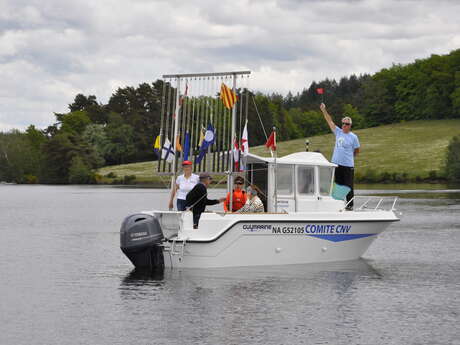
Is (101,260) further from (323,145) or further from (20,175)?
(20,175)

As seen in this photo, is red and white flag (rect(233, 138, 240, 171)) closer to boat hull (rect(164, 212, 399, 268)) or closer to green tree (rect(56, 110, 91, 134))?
boat hull (rect(164, 212, 399, 268))

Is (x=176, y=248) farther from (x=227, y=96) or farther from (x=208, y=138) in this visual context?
(x=227, y=96)

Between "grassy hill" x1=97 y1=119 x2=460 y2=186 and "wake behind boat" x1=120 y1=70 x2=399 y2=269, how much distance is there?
70705 millimetres

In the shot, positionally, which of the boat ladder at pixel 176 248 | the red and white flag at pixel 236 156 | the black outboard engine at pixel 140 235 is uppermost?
the red and white flag at pixel 236 156

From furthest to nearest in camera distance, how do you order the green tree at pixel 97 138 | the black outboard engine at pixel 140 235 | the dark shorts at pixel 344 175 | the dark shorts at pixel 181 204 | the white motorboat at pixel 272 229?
the green tree at pixel 97 138 → the dark shorts at pixel 344 175 → the dark shorts at pixel 181 204 → the white motorboat at pixel 272 229 → the black outboard engine at pixel 140 235

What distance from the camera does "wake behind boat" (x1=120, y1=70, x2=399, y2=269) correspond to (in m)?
17.5

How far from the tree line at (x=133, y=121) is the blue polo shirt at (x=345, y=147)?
323 feet

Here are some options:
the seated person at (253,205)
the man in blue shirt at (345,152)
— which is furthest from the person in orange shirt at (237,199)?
the man in blue shirt at (345,152)

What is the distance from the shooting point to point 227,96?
18109mm

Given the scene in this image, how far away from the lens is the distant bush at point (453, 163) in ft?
273

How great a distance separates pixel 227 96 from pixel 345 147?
3.31 m

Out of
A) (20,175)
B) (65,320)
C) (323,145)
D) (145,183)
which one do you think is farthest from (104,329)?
(20,175)

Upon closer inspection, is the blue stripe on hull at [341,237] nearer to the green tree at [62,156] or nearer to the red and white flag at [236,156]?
the red and white flag at [236,156]

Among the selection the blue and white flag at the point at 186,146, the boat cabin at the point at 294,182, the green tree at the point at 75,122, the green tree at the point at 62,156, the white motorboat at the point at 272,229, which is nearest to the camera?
the white motorboat at the point at 272,229
